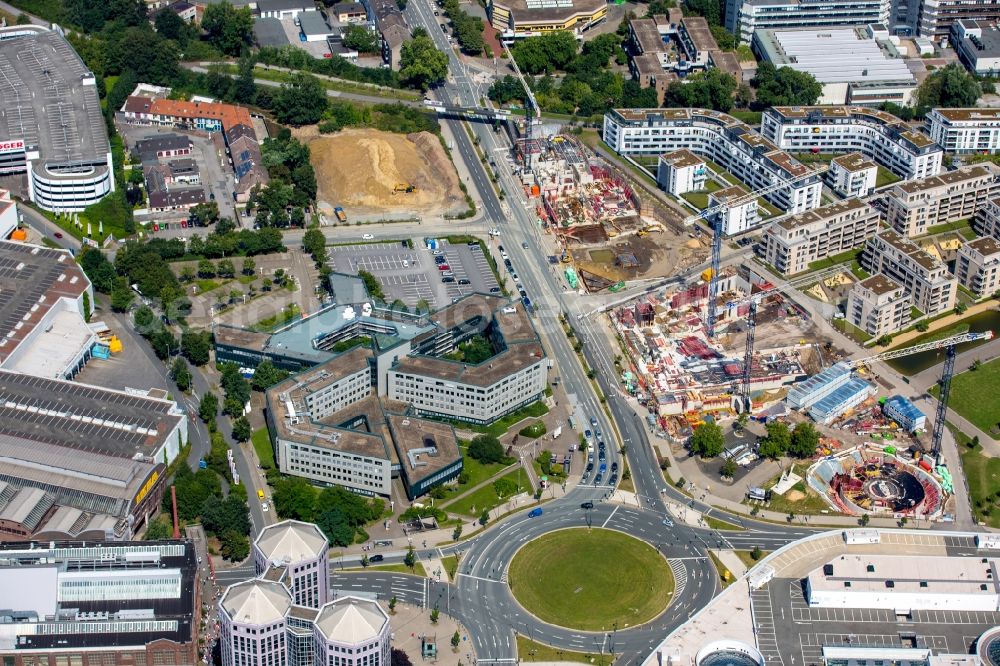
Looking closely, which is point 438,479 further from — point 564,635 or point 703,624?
point 703,624

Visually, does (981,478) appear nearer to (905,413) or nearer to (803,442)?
(905,413)

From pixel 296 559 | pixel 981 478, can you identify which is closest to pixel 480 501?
pixel 296 559

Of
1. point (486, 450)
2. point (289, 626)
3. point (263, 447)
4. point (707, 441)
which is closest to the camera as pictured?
point (289, 626)

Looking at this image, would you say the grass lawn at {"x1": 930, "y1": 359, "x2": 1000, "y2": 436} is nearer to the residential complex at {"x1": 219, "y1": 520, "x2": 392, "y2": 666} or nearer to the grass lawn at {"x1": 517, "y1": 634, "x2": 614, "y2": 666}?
the grass lawn at {"x1": 517, "y1": 634, "x2": 614, "y2": 666}

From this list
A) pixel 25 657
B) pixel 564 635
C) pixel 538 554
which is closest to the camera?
pixel 25 657

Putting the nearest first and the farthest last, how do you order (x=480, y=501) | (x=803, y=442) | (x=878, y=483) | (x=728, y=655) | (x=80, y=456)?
1. (x=728, y=655)
2. (x=80, y=456)
3. (x=480, y=501)
4. (x=878, y=483)
5. (x=803, y=442)

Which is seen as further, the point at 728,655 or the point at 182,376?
the point at 182,376

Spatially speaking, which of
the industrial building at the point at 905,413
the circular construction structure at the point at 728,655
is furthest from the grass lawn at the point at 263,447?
the industrial building at the point at 905,413

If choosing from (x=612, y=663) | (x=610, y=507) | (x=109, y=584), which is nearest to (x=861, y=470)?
(x=610, y=507)
